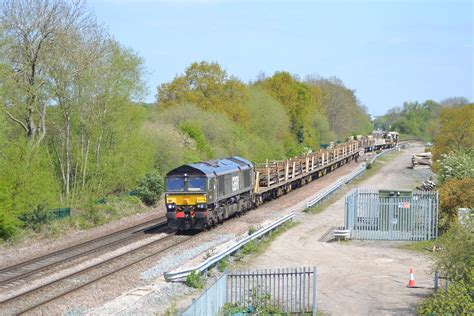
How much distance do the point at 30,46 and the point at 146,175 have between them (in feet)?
37.3

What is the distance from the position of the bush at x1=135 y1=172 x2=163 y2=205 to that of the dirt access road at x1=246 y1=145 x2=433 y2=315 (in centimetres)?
1053

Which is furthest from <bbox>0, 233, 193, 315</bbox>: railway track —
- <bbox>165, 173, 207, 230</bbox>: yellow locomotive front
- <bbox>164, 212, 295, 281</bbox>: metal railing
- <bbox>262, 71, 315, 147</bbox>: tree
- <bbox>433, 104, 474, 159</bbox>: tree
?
<bbox>262, 71, 315, 147</bbox>: tree

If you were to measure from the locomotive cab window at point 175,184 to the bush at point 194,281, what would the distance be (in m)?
9.35

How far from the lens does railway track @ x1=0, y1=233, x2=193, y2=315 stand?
1589 centimetres

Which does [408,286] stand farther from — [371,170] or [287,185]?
[371,170]

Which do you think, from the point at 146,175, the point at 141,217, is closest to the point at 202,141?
the point at 146,175

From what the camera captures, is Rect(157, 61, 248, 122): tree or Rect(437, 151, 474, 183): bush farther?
Rect(157, 61, 248, 122): tree

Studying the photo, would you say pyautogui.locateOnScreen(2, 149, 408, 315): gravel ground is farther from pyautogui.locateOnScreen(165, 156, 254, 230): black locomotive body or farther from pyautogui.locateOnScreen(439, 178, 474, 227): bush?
pyautogui.locateOnScreen(439, 178, 474, 227): bush

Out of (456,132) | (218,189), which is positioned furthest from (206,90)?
(218,189)

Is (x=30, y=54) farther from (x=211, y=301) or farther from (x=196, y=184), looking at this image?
(x=211, y=301)

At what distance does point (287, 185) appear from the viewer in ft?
143

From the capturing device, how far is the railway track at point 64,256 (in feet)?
62.6

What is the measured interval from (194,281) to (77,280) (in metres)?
3.83

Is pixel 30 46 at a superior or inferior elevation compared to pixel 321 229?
superior
